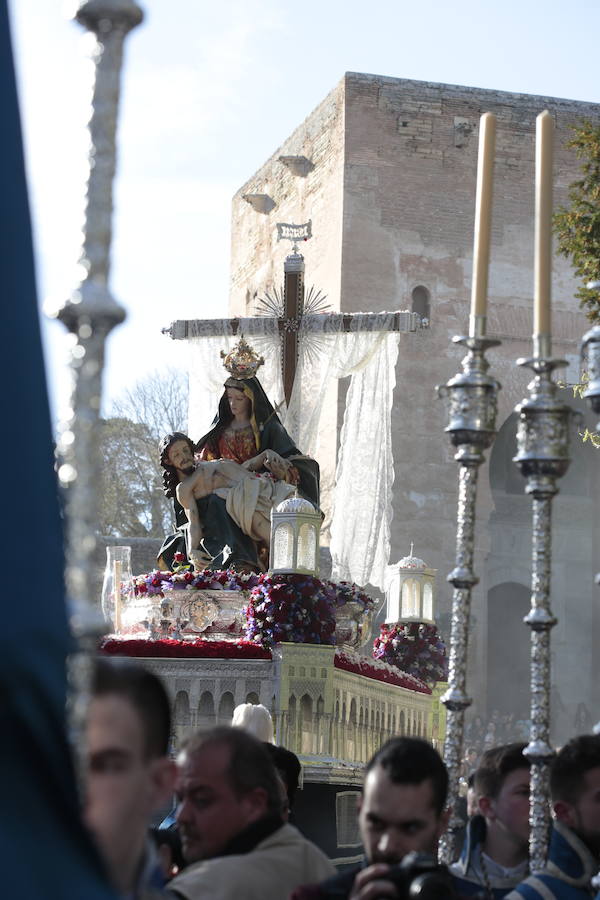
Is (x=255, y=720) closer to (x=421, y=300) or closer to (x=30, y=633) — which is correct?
(x=30, y=633)

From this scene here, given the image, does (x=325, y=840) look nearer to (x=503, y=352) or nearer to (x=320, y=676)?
(x=320, y=676)

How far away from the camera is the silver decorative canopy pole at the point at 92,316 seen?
1.89 m

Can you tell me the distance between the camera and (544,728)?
149 inches

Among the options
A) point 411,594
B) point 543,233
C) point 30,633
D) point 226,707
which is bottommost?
point 226,707

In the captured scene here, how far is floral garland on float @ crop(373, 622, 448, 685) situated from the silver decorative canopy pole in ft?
42.1

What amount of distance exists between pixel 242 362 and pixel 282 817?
11.7m

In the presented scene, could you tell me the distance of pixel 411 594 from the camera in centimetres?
1522

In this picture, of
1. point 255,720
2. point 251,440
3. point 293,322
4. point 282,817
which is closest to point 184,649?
point 255,720

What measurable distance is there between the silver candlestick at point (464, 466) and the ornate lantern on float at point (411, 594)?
A: 36.3 ft

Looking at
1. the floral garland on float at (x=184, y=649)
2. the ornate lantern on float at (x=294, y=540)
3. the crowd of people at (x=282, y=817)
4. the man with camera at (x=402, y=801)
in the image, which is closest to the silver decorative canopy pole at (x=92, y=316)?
the crowd of people at (x=282, y=817)

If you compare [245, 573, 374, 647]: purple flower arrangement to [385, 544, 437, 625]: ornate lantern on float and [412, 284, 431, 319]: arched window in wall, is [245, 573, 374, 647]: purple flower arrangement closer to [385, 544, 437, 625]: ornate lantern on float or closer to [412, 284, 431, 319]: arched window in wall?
[385, 544, 437, 625]: ornate lantern on float

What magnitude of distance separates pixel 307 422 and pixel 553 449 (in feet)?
44.4

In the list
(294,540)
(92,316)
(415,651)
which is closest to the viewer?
(92,316)

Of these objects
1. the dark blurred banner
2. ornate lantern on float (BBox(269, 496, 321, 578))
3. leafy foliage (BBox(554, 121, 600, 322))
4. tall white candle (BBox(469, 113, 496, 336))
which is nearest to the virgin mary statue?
ornate lantern on float (BBox(269, 496, 321, 578))
